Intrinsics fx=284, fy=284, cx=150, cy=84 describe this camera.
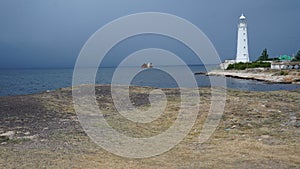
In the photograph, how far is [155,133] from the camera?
961 centimetres

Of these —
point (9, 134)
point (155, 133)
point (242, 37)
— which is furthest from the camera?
point (242, 37)

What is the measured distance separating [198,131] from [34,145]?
5207 millimetres

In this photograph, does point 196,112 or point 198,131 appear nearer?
point 198,131

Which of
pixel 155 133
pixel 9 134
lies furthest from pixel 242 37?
pixel 9 134

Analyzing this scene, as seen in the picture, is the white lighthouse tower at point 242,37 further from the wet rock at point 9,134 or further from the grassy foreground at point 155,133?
the wet rock at point 9,134

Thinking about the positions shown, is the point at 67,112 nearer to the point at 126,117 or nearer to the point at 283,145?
the point at 126,117

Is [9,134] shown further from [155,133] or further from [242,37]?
[242,37]

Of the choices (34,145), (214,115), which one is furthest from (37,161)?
(214,115)

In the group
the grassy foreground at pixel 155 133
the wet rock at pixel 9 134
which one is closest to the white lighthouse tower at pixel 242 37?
→ the grassy foreground at pixel 155 133

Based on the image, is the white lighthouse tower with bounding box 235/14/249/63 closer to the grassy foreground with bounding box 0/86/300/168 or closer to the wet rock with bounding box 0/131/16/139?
the grassy foreground with bounding box 0/86/300/168

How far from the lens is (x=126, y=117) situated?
1252 cm

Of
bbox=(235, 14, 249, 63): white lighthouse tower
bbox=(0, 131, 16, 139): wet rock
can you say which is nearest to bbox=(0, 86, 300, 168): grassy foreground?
bbox=(0, 131, 16, 139): wet rock

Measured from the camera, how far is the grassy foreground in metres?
6.39

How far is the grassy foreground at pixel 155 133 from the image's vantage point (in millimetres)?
6391
